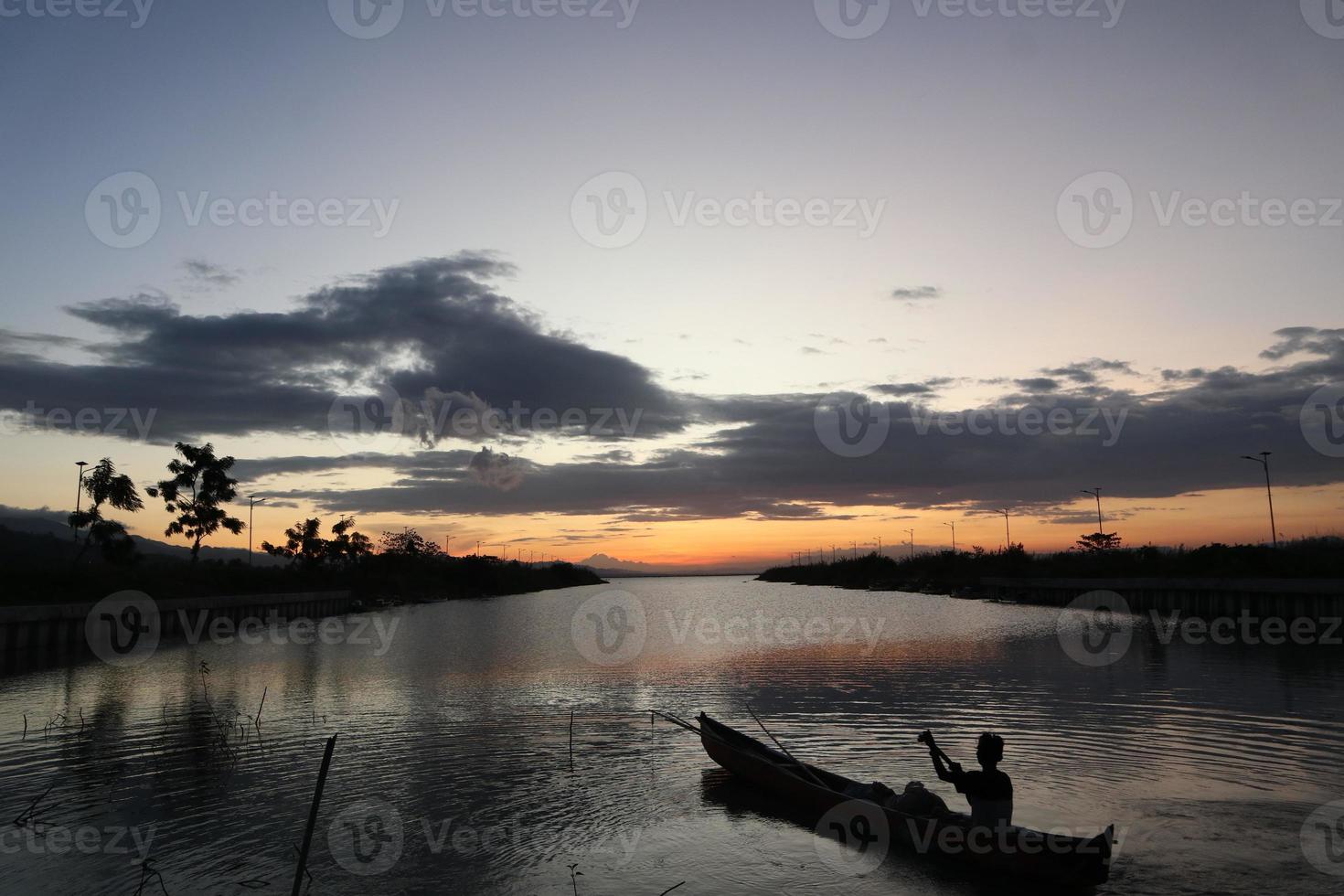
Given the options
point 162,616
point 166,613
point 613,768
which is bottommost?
point 613,768

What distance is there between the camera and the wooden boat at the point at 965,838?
12.8 metres

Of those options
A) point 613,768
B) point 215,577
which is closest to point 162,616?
point 215,577

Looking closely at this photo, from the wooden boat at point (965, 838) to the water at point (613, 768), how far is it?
17.8 inches

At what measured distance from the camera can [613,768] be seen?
840 inches

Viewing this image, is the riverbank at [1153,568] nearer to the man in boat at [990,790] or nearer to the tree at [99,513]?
the man in boat at [990,790]

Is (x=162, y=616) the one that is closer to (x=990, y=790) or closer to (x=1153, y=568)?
(x=990, y=790)

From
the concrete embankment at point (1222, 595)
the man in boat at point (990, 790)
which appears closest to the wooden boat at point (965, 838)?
the man in boat at point (990, 790)

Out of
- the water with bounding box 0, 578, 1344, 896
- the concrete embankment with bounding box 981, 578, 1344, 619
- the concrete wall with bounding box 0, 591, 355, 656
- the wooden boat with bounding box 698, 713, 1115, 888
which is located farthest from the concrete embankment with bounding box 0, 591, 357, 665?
the concrete embankment with bounding box 981, 578, 1344, 619

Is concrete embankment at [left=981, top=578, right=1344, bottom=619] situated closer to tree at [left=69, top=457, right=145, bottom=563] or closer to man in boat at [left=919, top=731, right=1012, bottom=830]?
man in boat at [left=919, top=731, right=1012, bottom=830]

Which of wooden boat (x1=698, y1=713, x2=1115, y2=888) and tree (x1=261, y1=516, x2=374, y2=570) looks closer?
wooden boat (x1=698, y1=713, x2=1115, y2=888)

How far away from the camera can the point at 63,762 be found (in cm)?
2152

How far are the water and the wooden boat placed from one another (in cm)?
45

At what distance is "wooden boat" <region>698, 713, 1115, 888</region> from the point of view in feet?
42.0

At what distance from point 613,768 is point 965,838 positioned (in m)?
9.94
